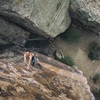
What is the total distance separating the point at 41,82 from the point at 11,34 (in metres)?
3.47

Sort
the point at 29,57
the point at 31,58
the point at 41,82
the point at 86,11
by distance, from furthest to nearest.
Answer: the point at 86,11 < the point at 29,57 < the point at 31,58 < the point at 41,82

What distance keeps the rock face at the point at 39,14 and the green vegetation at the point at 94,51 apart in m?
2.75

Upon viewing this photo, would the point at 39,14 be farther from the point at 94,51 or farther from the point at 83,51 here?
the point at 94,51

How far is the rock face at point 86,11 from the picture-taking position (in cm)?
1531

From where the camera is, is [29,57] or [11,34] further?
[11,34]

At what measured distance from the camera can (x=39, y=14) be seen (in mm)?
14250

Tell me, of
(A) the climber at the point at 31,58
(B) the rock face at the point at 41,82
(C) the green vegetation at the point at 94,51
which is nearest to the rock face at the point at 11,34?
(B) the rock face at the point at 41,82

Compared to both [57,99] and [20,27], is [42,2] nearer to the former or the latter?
[20,27]

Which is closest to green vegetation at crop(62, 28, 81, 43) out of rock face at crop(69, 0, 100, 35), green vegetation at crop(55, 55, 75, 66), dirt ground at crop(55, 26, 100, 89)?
dirt ground at crop(55, 26, 100, 89)

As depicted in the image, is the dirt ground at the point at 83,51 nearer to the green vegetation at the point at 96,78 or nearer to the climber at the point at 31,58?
the green vegetation at the point at 96,78

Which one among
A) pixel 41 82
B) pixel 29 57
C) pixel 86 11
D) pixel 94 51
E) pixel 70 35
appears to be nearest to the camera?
pixel 41 82

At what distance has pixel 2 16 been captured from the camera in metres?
14.9

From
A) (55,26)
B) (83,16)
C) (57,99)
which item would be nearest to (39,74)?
(57,99)

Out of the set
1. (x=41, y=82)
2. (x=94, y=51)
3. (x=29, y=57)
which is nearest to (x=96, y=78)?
(x=94, y=51)
